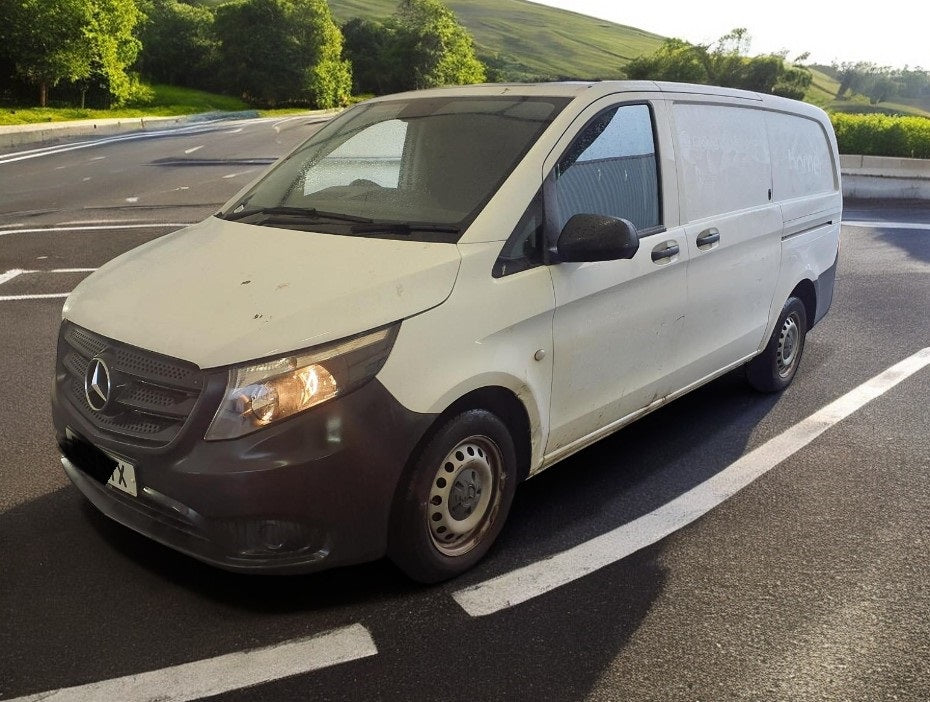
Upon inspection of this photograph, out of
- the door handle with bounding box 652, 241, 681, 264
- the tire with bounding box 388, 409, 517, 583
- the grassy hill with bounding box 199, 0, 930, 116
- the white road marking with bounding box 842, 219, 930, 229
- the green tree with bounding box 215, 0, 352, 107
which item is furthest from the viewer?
the grassy hill with bounding box 199, 0, 930, 116

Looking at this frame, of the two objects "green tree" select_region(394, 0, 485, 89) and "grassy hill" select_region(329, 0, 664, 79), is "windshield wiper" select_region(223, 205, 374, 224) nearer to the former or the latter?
"green tree" select_region(394, 0, 485, 89)

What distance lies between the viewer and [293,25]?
2601 inches

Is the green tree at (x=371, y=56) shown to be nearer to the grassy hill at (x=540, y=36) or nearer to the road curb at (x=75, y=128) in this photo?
the grassy hill at (x=540, y=36)

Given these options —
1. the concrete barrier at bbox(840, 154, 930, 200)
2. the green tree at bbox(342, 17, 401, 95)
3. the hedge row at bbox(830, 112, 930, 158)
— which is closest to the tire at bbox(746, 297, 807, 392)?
the concrete barrier at bbox(840, 154, 930, 200)

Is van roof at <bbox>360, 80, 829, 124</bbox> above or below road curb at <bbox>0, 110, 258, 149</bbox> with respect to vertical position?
above

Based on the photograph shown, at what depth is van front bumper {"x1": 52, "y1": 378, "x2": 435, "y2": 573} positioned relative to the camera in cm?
306

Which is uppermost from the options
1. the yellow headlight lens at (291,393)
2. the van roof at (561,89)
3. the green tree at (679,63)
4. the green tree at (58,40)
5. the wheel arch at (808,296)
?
the green tree at (679,63)

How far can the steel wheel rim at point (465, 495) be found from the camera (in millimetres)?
3531

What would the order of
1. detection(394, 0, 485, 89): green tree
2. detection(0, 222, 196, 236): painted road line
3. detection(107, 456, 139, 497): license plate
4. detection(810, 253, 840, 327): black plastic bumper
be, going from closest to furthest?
detection(107, 456, 139, 497): license plate
detection(810, 253, 840, 327): black plastic bumper
detection(0, 222, 196, 236): painted road line
detection(394, 0, 485, 89): green tree

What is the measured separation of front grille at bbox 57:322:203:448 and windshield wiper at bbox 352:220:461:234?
1014mm

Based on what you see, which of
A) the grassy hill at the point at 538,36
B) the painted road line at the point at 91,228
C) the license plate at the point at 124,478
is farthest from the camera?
the grassy hill at the point at 538,36

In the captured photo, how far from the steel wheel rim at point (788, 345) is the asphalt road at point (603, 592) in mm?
277

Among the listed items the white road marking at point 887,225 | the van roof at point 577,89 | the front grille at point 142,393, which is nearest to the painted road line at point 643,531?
the front grille at point 142,393

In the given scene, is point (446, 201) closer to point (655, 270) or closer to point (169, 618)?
point (655, 270)
